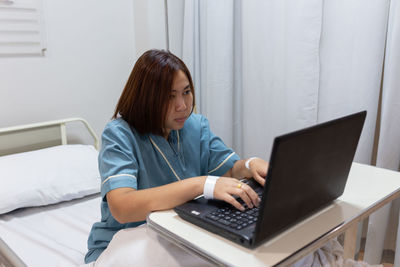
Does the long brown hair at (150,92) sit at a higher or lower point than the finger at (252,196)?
higher

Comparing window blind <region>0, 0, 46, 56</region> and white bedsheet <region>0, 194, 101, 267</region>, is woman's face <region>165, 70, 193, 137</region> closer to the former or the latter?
white bedsheet <region>0, 194, 101, 267</region>

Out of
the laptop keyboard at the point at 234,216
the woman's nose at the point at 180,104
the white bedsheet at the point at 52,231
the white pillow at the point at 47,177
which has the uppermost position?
the woman's nose at the point at 180,104

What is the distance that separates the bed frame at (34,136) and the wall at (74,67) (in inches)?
3.0

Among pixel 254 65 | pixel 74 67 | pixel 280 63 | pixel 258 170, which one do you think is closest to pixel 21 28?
pixel 74 67

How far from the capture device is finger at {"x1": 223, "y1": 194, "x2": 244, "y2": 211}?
922 millimetres

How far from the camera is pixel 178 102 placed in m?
1.27

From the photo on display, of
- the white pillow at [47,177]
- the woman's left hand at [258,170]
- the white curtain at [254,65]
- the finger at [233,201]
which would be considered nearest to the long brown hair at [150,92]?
the woman's left hand at [258,170]

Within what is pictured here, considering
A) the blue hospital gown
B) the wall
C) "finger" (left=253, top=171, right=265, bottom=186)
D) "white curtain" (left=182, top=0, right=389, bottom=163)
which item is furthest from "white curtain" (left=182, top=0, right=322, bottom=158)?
"finger" (left=253, top=171, right=265, bottom=186)

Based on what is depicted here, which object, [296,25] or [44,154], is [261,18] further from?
[44,154]

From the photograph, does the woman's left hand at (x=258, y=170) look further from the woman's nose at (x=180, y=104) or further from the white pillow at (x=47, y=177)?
the white pillow at (x=47, y=177)

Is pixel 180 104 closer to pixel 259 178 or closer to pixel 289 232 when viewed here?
pixel 259 178

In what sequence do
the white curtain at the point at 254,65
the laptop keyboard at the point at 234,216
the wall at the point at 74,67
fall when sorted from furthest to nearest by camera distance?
the wall at the point at 74,67, the white curtain at the point at 254,65, the laptop keyboard at the point at 234,216

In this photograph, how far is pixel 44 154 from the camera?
212cm

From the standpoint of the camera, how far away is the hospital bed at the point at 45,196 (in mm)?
1635
